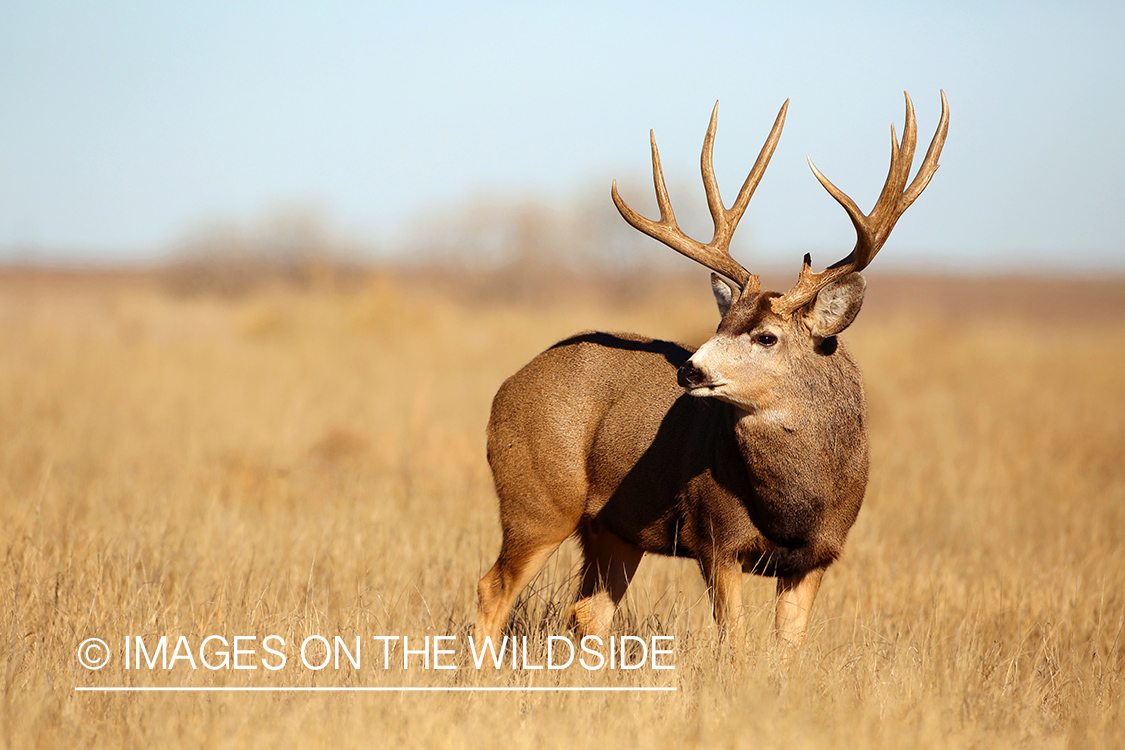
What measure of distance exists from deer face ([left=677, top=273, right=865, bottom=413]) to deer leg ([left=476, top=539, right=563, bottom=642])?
4.14ft

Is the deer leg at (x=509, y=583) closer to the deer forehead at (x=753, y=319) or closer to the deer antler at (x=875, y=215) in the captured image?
the deer forehead at (x=753, y=319)

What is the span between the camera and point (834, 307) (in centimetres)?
478

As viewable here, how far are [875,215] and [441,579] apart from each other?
3.12 metres

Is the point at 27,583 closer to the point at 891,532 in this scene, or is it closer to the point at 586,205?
the point at 891,532

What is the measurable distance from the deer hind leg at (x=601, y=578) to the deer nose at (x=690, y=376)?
1322 millimetres

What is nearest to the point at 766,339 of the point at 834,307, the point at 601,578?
the point at 834,307

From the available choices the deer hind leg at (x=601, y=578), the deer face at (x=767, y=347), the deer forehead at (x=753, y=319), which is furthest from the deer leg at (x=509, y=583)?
the deer forehead at (x=753, y=319)

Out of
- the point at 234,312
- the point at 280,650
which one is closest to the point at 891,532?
the point at 280,650

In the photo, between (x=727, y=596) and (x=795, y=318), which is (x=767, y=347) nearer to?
(x=795, y=318)

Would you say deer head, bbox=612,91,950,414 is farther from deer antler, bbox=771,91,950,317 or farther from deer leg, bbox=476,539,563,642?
deer leg, bbox=476,539,563,642

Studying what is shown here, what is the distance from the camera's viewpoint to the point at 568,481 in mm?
5223

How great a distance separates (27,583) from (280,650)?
1.62 metres

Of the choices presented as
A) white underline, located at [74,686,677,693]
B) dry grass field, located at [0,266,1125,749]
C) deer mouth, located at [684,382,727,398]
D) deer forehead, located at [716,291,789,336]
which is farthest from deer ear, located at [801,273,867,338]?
white underline, located at [74,686,677,693]

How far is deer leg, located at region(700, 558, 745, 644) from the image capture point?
A: 15.0ft
